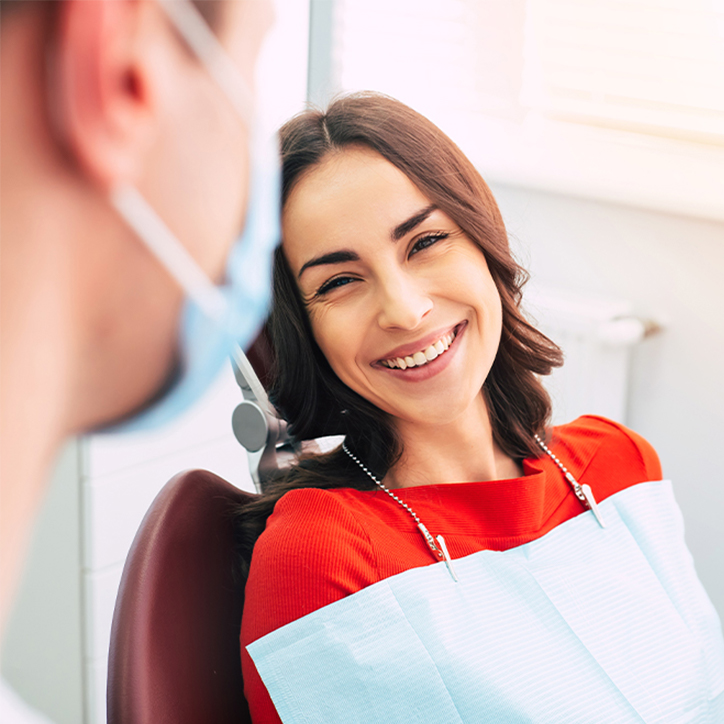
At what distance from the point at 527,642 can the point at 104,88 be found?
813 millimetres

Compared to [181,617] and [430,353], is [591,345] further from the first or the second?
[181,617]

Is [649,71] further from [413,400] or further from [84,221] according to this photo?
[84,221]

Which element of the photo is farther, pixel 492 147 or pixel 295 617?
pixel 492 147

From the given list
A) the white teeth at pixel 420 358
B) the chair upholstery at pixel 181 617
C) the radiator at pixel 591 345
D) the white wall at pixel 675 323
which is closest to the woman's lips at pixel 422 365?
the white teeth at pixel 420 358

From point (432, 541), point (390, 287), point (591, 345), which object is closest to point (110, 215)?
point (390, 287)

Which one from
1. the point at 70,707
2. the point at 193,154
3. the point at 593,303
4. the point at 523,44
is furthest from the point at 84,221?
the point at 523,44

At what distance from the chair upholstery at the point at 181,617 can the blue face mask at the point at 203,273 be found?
0.63 metres

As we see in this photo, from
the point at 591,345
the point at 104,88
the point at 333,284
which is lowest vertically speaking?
the point at 591,345

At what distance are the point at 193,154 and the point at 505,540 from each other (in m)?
0.84

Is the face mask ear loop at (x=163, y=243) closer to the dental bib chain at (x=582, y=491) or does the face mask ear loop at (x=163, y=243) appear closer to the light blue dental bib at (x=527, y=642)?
the light blue dental bib at (x=527, y=642)

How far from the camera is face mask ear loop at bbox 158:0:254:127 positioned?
0.15m

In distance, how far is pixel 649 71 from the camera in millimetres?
1474

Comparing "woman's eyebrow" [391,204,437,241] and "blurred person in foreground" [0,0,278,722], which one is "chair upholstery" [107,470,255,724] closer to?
"woman's eyebrow" [391,204,437,241]

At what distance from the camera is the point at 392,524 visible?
0.91m
